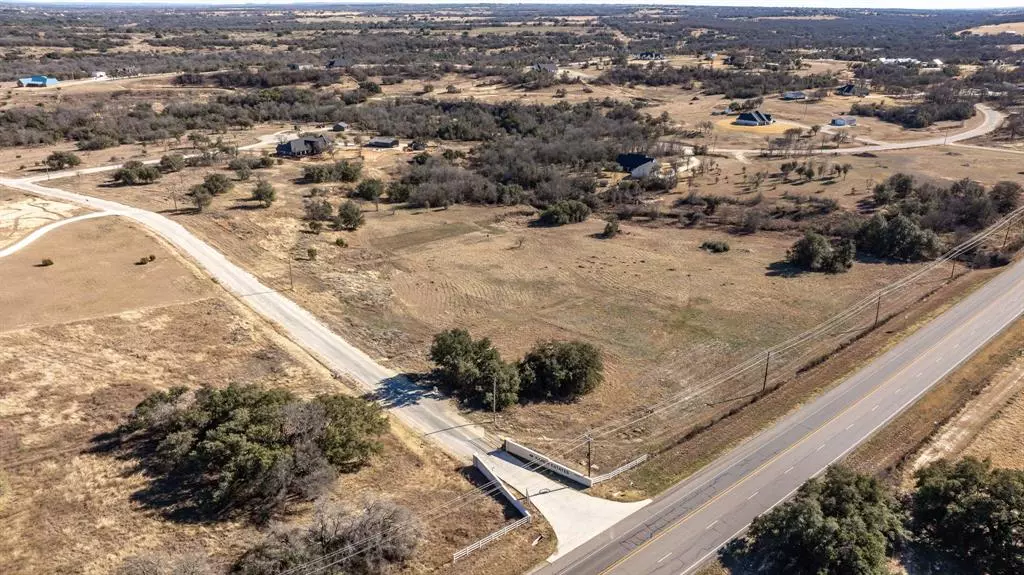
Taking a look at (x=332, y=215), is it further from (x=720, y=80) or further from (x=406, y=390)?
(x=720, y=80)

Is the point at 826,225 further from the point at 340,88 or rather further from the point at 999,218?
the point at 340,88

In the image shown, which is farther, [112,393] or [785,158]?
[785,158]

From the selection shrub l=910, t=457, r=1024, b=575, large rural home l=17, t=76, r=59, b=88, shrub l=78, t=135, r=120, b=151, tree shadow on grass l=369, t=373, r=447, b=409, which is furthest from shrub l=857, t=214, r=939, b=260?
large rural home l=17, t=76, r=59, b=88

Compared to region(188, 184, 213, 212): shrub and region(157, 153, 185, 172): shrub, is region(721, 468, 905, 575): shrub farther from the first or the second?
region(157, 153, 185, 172): shrub

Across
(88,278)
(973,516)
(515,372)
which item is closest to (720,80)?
(515,372)

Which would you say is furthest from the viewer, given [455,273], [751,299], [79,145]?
[79,145]

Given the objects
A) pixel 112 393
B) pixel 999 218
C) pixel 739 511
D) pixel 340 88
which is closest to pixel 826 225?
pixel 999 218
